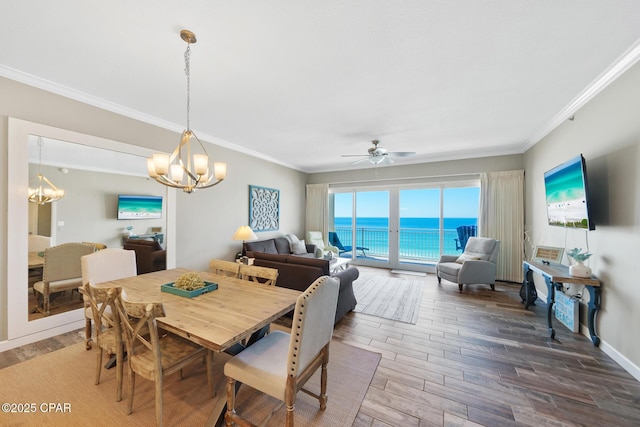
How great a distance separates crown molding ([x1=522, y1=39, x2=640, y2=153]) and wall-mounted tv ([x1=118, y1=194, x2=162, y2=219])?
17.5 feet

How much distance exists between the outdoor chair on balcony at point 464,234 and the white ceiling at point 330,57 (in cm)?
272

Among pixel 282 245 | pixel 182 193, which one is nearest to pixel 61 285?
pixel 182 193

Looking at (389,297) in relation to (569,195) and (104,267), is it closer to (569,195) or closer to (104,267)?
(569,195)

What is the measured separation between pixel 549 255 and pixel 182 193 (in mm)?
5433

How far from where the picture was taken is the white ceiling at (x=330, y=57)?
5.19 ft

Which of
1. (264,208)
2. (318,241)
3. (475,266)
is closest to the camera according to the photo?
(475,266)

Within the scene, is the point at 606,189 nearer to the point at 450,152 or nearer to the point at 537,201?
the point at 537,201

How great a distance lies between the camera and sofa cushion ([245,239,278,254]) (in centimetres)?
474

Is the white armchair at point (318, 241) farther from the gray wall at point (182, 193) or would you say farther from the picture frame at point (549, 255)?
the picture frame at point (549, 255)

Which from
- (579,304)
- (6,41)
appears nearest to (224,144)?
(6,41)

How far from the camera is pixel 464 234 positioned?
225 inches

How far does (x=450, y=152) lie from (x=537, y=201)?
1.75 metres

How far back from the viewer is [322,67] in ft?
7.15

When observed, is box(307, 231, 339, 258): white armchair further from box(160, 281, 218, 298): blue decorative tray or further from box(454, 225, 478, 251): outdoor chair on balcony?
box(160, 281, 218, 298): blue decorative tray
